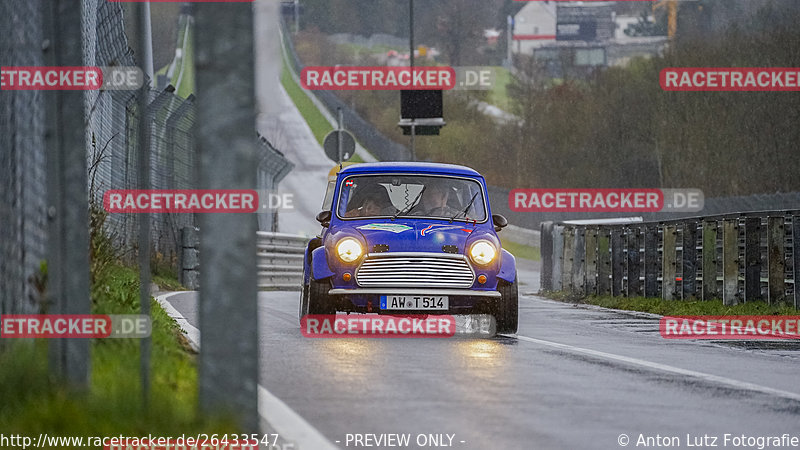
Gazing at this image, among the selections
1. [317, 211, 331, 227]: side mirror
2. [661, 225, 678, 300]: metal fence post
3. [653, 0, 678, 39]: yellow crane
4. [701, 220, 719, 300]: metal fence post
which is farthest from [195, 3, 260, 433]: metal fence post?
[653, 0, 678, 39]: yellow crane

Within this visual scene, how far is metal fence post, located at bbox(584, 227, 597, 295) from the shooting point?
22.8 m

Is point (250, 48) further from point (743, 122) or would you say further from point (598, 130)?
point (598, 130)

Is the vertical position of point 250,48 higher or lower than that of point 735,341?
higher

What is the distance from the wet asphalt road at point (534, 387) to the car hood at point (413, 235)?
0.97 m

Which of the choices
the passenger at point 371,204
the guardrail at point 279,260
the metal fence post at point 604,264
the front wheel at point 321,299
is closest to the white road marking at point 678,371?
the front wheel at point 321,299

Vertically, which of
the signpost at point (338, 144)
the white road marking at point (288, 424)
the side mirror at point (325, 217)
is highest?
the signpost at point (338, 144)

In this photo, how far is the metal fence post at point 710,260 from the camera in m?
18.4

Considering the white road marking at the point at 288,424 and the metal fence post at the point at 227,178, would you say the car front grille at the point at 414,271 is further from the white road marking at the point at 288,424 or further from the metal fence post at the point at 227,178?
the metal fence post at the point at 227,178

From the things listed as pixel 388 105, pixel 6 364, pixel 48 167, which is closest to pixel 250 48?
pixel 48 167

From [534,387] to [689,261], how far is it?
10684mm

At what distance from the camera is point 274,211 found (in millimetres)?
→ 41031

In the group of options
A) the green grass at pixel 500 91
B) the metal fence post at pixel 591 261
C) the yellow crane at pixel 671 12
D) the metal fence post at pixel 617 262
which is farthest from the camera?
the yellow crane at pixel 671 12

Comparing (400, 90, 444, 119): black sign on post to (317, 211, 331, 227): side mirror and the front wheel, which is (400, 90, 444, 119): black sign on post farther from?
the front wheel

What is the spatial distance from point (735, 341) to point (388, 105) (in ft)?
302
